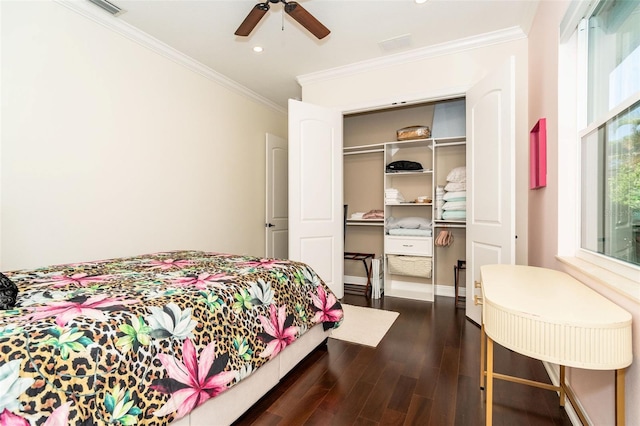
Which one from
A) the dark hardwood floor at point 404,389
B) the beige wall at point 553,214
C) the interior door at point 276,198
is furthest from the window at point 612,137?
the interior door at point 276,198

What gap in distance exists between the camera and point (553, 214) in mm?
1876

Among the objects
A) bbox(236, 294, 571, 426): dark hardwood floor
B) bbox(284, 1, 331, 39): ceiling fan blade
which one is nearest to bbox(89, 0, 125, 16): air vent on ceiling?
bbox(284, 1, 331, 39): ceiling fan blade

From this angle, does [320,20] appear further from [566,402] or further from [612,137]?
[566,402]

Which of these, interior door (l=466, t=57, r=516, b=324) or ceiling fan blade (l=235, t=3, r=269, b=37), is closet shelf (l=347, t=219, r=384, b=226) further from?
ceiling fan blade (l=235, t=3, r=269, b=37)

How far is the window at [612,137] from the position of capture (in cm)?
120

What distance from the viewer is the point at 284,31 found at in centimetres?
284

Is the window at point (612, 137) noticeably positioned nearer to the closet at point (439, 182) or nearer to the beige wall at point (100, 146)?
the closet at point (439, 182)

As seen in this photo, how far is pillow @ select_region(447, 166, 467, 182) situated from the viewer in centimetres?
352

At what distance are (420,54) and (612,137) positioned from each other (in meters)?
2.29

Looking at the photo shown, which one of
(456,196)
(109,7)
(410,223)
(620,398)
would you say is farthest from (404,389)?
(109,7)

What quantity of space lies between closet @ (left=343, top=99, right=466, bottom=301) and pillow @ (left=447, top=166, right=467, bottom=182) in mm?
12

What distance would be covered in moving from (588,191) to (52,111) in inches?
140

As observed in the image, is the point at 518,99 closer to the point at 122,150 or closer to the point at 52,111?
the point at 122,150

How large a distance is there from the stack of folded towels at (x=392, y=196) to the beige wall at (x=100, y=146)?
2028mm
